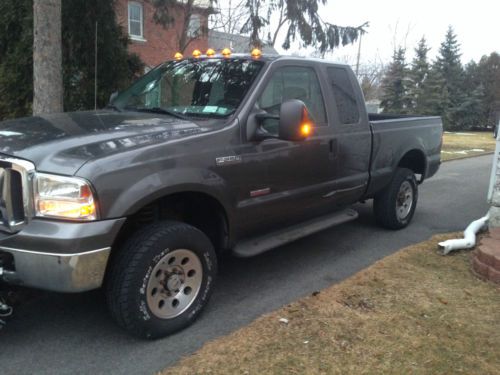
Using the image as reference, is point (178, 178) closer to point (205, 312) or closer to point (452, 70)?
point (205, 312)

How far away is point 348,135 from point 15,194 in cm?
310

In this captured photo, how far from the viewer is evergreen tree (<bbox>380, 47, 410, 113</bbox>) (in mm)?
37719

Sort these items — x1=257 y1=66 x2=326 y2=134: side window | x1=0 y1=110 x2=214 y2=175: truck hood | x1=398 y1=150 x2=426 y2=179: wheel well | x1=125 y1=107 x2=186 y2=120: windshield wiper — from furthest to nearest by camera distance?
x1=398 y1=150 x2=426 y2=179: wheel well
x1=257 y1=66 x2=326 y2=134: side window
x1=125 y1=107 x2=186 y2=120: windshield wiper
x1=0 y1=110 x2=214 y2=175: truck hood

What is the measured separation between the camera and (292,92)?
432 centimetres

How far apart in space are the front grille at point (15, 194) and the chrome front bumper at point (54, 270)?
0.16 metres

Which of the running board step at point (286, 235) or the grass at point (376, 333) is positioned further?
the running board step at point (286, 235)

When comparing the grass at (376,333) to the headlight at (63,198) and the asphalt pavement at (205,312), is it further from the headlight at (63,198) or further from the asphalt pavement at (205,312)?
the headlight at (63,198)

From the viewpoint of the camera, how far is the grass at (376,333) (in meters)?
2.93

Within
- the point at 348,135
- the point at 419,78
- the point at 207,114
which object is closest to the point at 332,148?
the point at 348,135

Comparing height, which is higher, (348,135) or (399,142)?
(348,135)

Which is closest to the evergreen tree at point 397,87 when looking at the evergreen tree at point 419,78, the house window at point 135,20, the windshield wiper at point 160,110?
the evergreen tree at point 419,78

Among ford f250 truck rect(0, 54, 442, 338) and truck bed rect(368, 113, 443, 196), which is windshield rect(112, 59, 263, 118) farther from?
truck bed rect(368, 113, 443, 196)

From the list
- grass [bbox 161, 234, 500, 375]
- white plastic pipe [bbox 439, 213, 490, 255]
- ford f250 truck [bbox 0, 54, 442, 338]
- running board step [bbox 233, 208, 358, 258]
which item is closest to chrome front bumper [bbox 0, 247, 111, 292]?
ford f250 truck [bbox 0, 54, 442, 338]

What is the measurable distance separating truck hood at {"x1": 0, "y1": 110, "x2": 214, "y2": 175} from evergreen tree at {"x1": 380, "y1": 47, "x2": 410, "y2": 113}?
36310 mm
